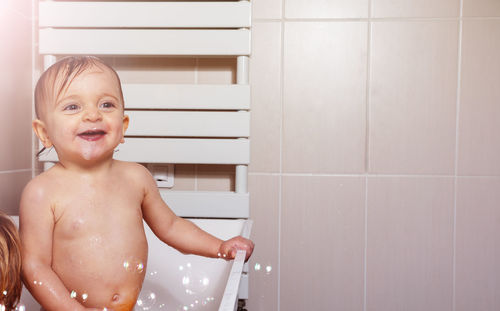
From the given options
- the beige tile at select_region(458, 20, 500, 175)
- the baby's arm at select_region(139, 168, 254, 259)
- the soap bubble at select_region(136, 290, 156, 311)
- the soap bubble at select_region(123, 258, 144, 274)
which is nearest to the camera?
the soap bubble at select_region(123, 258, 144, 274)

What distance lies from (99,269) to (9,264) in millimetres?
109

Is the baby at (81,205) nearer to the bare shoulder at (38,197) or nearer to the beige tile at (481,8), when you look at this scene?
the bare shoulder at (38,197)

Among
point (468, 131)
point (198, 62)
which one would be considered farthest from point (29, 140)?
point (468, 131)

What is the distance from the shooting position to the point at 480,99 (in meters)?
1.14

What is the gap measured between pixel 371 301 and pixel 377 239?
18 cm

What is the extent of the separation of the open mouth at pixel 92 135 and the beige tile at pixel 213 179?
2.25 feet

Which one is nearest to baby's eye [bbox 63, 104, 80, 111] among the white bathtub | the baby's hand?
the baby's hand

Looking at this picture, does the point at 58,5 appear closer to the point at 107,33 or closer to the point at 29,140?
the point at 107,33

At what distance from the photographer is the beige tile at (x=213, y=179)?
3.86ft

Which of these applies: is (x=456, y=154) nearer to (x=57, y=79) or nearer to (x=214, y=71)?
(x=214, y=71)

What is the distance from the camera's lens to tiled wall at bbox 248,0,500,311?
3.76 ft

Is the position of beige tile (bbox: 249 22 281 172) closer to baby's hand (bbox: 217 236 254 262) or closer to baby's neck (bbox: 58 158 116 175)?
baby's hand (bbox: 217 236 254 262)

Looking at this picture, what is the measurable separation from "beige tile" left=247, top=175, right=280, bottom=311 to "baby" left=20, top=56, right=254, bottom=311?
0.61 metres

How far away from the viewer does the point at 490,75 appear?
1139 millimetres
